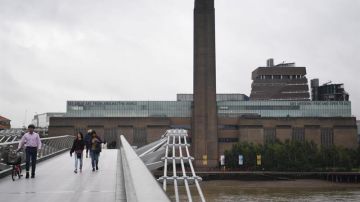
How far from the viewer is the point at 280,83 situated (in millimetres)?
144875

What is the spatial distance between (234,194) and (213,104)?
28023mm

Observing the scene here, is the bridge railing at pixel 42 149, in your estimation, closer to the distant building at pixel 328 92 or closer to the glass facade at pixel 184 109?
the glass facade at pixel 184 109

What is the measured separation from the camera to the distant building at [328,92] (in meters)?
138

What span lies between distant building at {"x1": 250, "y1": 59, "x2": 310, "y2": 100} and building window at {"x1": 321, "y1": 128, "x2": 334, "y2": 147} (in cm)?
3655

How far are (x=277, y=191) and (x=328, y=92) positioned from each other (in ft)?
237

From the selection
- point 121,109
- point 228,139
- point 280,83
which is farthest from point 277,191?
point 280,83

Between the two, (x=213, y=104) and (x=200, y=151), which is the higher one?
(x=213, y=104)

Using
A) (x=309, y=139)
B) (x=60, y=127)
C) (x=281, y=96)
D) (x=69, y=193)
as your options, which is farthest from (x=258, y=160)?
(x=69, y=193)

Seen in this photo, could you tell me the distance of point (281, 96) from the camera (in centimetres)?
14438

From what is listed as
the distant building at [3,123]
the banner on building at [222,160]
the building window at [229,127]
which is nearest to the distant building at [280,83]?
the building window at [229,127]

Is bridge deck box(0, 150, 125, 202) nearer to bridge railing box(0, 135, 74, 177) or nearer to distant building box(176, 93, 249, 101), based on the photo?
bridge railing box(0, 135, 74, 177)

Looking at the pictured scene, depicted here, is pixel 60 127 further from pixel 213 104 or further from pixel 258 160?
pixel 258 160

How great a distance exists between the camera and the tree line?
3733 inches

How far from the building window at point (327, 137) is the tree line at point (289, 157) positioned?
7.00 metres
